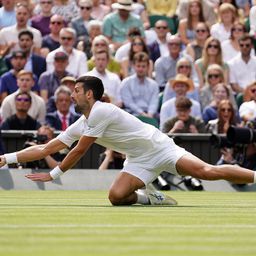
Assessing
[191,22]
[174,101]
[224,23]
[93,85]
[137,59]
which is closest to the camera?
[93,85]

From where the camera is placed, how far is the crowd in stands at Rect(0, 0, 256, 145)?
1911cm

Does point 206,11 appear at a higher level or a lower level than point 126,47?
higher

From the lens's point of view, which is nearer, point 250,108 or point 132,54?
point 250,108

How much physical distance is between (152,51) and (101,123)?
1073cm

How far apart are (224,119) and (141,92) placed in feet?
6.12

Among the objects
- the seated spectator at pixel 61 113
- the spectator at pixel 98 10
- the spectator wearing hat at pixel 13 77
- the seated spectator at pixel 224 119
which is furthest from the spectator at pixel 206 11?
the seated spectator at pixel 61 113

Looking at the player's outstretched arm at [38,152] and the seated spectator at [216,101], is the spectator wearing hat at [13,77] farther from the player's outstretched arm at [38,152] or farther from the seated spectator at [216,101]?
the player's outstretched arm at [38,152]

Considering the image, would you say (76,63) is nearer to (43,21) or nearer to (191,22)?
(43,21)

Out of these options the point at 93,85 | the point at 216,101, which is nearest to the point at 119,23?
the point at 216,101

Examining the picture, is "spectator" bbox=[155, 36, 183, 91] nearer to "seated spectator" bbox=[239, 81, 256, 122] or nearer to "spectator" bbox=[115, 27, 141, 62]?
"spectator" bbox=[115, 27, 141, 62]

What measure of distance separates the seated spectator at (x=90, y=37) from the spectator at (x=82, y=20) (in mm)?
458

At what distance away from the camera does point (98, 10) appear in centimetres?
2347

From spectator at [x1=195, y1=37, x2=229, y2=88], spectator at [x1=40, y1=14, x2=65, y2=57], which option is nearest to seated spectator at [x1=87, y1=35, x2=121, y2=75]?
spectator at [x1=40, y1=14, x2=65, y2=57]

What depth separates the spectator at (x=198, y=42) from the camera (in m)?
22.2
